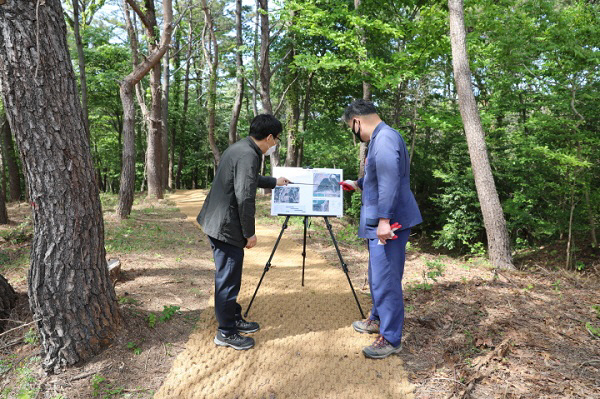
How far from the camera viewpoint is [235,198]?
295 centimetres

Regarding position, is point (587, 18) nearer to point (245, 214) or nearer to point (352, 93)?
point (352, 93)

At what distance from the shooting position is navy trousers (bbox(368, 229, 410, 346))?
2.94 metres

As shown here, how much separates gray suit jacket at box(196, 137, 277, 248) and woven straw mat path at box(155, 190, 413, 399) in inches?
40.2

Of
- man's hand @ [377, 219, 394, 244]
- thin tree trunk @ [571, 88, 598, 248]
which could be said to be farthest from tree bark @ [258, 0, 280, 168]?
man's hand @ [377, 219, 394, 244]

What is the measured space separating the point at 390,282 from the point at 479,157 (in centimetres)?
454

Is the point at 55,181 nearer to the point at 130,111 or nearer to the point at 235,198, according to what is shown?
the point at 235,198

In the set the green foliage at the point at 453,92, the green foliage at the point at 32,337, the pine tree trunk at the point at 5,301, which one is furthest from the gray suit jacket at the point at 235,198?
the green foliage at the point at 453,92

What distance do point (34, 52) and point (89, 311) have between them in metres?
1.96

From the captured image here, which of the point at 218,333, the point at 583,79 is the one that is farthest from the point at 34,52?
the point at 583,79

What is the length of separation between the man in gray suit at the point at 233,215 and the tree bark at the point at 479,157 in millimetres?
4792

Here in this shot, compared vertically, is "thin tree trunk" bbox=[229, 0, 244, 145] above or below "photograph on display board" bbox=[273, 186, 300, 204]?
above

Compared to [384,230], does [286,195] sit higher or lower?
higher

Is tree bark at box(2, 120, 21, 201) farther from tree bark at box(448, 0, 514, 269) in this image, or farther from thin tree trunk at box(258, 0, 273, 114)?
tree bark at box(448, 0, 514, 269)

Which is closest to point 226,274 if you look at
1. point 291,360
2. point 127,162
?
point 291,360
